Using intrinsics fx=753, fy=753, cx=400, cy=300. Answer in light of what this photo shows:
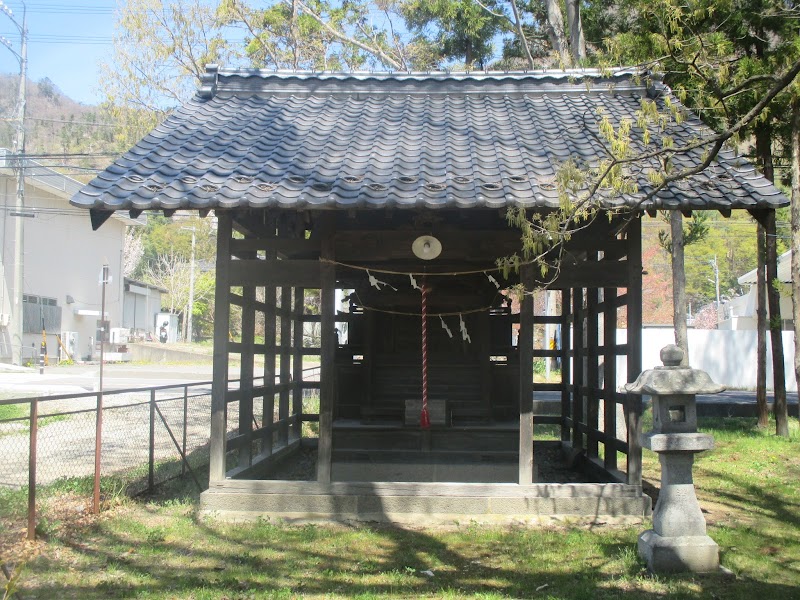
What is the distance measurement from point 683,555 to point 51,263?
3506 centimetres

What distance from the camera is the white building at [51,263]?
3150 centimetres

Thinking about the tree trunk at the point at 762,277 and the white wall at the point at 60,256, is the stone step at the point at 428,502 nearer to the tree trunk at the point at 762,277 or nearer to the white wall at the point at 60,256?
the tree trunk at the point at 762,277

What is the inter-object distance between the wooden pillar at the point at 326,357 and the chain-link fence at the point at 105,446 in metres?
2.01

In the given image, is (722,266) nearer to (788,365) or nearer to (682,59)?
(788,365)

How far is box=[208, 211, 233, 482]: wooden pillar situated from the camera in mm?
8266

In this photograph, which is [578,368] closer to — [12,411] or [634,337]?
[634,337]

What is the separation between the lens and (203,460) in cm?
1168

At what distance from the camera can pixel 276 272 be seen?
8.49m

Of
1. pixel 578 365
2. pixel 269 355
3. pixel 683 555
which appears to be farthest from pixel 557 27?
pixel 683 555

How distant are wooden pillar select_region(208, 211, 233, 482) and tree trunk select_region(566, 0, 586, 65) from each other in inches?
394

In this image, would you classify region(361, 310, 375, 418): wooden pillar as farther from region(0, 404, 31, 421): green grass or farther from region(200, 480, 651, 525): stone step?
region(0, 404, 31, 421): green grass

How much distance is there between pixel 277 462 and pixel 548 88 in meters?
6.70

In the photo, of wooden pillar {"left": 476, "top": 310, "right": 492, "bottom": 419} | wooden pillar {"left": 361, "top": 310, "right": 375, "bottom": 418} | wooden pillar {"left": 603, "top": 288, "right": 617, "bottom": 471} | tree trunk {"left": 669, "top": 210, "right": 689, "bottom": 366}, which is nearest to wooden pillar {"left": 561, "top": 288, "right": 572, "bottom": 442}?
wooden pillar {"left": 476, "top": 310, "right": 492, "bottom": 419}

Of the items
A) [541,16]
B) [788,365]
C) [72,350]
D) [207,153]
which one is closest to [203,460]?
[207,153]
